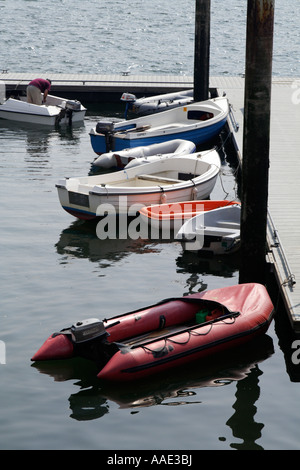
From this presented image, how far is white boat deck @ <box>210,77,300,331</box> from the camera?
1091 cm

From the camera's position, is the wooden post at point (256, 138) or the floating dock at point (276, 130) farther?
the floating dock at point (276, 130)

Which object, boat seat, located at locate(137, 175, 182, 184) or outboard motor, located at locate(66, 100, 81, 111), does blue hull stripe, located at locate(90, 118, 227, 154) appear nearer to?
boat seat, located at locate(137, 175, 182, 184)

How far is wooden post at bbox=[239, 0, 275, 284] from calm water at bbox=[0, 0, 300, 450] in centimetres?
101

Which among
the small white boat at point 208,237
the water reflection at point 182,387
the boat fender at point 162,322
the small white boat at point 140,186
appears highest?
the small white boat at point 140,186

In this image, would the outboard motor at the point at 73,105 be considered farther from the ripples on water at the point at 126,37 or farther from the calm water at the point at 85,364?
the ripples on water at the point at 126,37

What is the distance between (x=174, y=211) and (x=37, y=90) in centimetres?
1076

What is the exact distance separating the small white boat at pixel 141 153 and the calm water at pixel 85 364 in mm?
976

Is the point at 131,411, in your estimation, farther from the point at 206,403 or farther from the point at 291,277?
the point at 291,277

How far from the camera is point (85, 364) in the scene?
9.69m

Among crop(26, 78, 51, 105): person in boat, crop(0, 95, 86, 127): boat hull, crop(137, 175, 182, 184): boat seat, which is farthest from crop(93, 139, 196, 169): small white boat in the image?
crop(26, 78, 51, 105): person in boat

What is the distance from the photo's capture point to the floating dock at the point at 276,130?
37.6 ft

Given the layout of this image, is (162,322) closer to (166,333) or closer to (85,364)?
(166,333)

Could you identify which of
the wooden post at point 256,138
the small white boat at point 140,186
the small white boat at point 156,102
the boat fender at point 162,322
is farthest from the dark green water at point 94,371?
the small white boat at point 156,102
